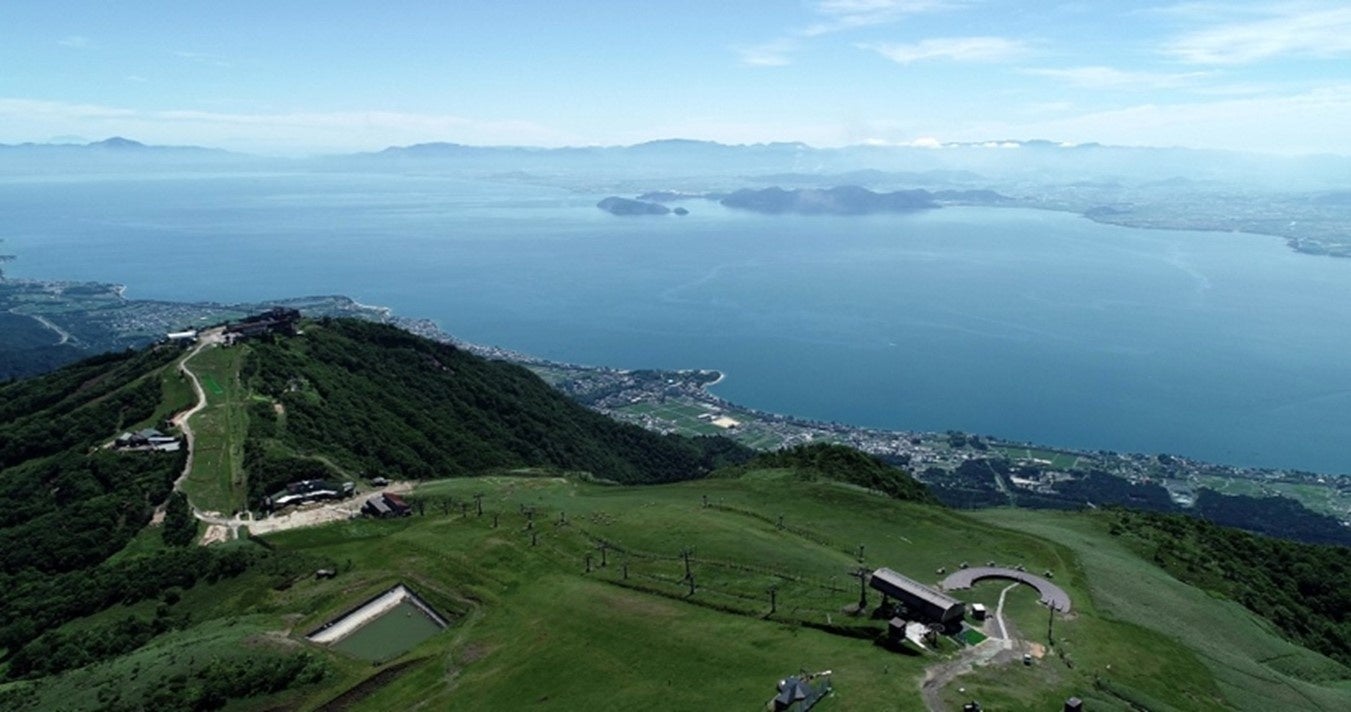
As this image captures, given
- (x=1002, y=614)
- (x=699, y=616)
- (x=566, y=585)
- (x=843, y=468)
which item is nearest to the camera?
(x=1002, y=614)

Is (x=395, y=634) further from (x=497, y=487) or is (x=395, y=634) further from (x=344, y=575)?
(x=497, y=487)

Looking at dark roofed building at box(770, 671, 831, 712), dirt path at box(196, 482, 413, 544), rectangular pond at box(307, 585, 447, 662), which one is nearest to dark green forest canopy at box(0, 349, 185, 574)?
dirt path at box(196, 482, 413, 544)

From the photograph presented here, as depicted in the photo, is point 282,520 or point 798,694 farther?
point 282,520

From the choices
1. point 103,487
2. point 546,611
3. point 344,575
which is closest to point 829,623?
point 546,611

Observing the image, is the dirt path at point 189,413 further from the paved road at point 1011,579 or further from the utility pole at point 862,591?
the paved road at point 1011,579

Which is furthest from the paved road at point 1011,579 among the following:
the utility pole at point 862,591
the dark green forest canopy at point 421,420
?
the dark green forest canopy at point 421,420

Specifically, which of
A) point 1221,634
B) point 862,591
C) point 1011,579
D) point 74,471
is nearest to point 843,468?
point 1011,579

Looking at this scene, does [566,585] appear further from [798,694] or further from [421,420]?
[421,420]

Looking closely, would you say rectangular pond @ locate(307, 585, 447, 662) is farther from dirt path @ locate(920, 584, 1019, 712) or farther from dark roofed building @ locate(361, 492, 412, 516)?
dirt path @ locate(920, 584, 1019, 712)
